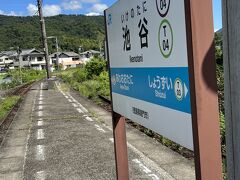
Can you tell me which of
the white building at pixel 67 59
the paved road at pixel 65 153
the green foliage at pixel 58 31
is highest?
the green foliage at pixel 58 31

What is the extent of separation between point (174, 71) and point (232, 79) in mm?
665

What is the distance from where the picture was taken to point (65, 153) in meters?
7.27

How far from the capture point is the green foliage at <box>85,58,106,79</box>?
31938 millimetres

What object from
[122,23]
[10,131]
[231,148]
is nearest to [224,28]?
[231,148]

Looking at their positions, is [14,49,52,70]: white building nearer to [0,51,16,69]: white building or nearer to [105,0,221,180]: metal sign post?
[0,51,16,69]: white building

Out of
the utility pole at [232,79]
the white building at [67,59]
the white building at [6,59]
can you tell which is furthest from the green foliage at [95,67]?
the white building at [6,59]

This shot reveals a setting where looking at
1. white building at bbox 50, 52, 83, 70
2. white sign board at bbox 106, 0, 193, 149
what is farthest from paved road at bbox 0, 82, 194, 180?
white building at bbox 50, 52, 83, 70

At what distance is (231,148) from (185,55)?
578 mm

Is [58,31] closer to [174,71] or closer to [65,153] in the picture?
[65,153]

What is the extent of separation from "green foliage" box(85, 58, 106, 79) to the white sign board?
28.3 meters

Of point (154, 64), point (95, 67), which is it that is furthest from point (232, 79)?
point (95, 67)

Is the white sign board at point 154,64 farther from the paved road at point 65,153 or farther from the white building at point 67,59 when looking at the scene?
the white building at point 67,59

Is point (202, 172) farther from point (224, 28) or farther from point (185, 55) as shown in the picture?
point (224, 28)

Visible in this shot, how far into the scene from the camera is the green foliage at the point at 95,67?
3194 cm
